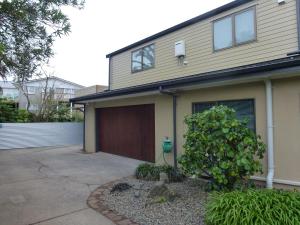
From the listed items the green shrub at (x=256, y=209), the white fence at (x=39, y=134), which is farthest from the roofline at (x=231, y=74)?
the white fence at (x=39, y=134)

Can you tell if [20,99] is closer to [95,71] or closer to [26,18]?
[95,71]

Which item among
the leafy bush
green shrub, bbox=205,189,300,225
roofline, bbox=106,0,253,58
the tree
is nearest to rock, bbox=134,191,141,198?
green shrub, bbox=205,189,300,225

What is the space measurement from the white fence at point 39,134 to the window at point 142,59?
6.95 metres

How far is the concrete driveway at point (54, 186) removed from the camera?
14.7ft

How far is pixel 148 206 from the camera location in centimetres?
494

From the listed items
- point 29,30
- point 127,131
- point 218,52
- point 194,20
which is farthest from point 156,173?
point 194,20

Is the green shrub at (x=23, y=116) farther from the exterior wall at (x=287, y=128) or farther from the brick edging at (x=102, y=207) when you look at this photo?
the exterior wall at (x=287, y=128)

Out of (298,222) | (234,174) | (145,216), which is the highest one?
(234,174)

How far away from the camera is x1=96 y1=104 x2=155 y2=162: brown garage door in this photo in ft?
31.5

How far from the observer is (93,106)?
1298 cm

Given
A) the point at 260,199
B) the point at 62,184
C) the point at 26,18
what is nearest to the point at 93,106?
the point at 62,184

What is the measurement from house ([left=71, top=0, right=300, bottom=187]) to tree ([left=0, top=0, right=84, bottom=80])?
3.28 metres

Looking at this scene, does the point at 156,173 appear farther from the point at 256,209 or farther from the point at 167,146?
the point at 256,209

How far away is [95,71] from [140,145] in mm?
21395
